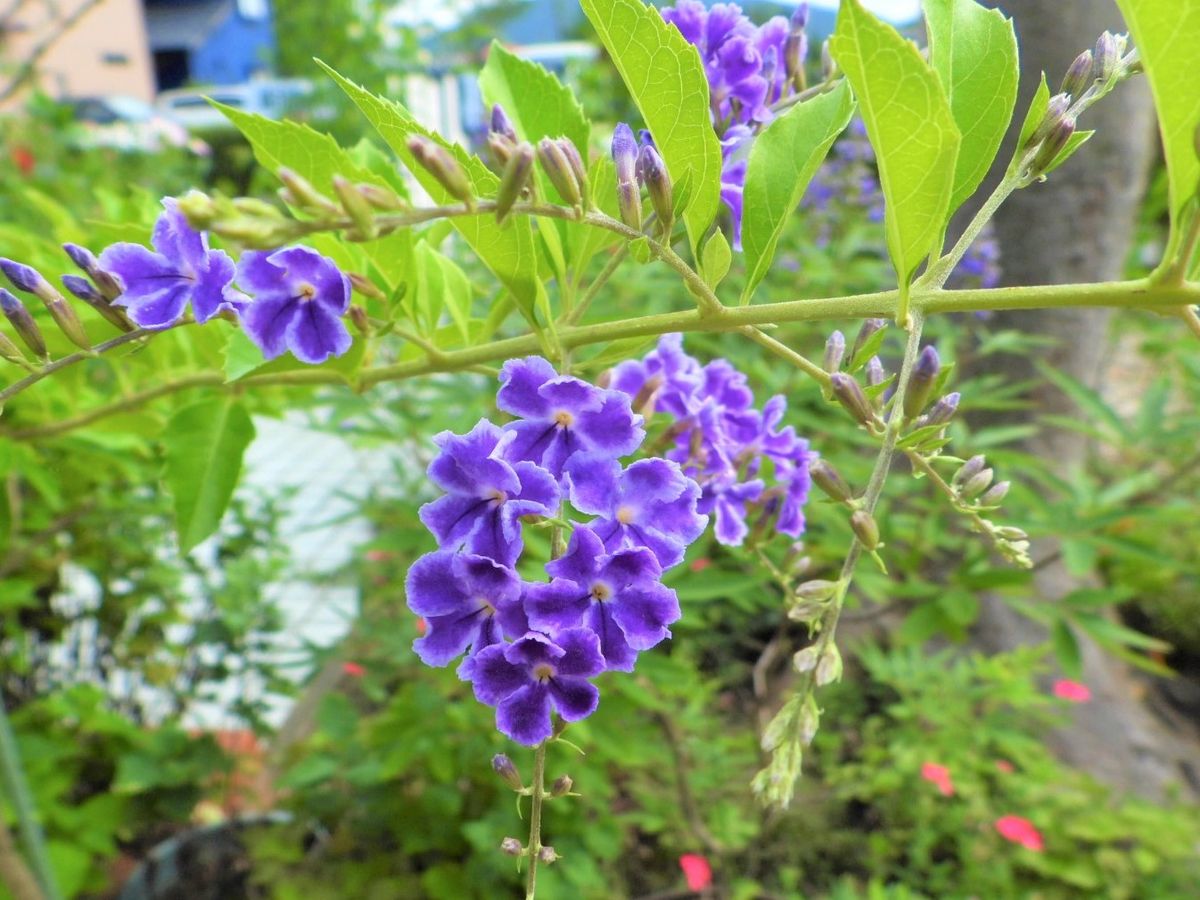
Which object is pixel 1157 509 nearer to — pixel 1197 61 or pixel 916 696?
pixel 916 696

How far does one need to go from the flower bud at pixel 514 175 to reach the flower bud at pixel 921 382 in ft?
1.05

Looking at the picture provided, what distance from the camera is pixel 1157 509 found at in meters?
1.81

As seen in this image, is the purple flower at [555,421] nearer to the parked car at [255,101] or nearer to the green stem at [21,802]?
the parked car at [255,101]

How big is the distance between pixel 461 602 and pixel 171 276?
0.36 meters

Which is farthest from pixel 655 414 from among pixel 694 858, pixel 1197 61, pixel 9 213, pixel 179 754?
pixel 9 213

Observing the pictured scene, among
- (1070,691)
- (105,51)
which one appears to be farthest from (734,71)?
(105,51)

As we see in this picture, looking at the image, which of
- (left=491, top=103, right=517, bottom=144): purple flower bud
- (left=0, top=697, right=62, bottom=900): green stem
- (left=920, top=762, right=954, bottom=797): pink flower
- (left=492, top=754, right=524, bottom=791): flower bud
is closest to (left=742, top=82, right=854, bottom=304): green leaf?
(left=491, top=103, right=517, bottom=144): purple flower bud

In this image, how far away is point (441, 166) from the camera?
536 mm

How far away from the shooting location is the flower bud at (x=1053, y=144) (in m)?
0.69

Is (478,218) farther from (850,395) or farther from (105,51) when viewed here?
(105,51)

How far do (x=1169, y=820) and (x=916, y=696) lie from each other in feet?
2.23

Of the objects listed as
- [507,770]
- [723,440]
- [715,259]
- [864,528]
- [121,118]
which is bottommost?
[121,118]

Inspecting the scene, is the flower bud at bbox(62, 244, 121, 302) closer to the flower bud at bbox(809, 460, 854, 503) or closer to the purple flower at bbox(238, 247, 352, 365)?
the purple flower at bbox(238, 247, 352, 365)

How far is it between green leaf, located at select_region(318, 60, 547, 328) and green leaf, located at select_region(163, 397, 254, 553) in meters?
0.41
